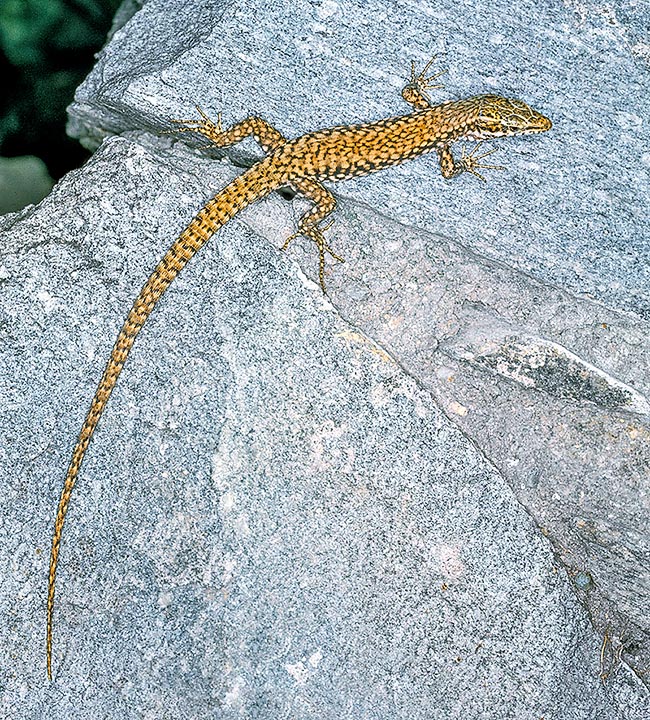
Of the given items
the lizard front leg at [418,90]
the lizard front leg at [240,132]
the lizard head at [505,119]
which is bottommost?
the lizard head at [505,119]

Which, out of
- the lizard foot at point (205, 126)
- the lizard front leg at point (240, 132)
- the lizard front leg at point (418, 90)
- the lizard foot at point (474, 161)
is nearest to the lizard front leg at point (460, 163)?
the lizard foot at point (474, 161)

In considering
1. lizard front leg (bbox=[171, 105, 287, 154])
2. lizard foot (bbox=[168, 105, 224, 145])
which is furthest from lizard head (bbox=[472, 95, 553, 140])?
lizard foot (bbox=[168, 105, 224, 145])

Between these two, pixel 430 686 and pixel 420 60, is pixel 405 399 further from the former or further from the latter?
pixel 420 60

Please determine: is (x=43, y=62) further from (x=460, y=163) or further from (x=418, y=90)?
(x=460, y=163)

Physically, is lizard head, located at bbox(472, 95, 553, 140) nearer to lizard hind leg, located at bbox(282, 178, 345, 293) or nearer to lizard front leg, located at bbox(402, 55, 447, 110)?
lizard front leg, located at bbox(402, 55, 447, 110)

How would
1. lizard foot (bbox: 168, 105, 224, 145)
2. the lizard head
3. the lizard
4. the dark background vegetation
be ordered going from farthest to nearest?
the dark background vegetation → lizard foot (bbox: 168, 105, 224, 145) → the lizard head → the lizard

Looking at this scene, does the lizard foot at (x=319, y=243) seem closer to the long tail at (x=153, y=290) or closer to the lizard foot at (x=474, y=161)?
the long tail at (x=153, y=290)

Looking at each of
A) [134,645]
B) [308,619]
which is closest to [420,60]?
[308,619]
